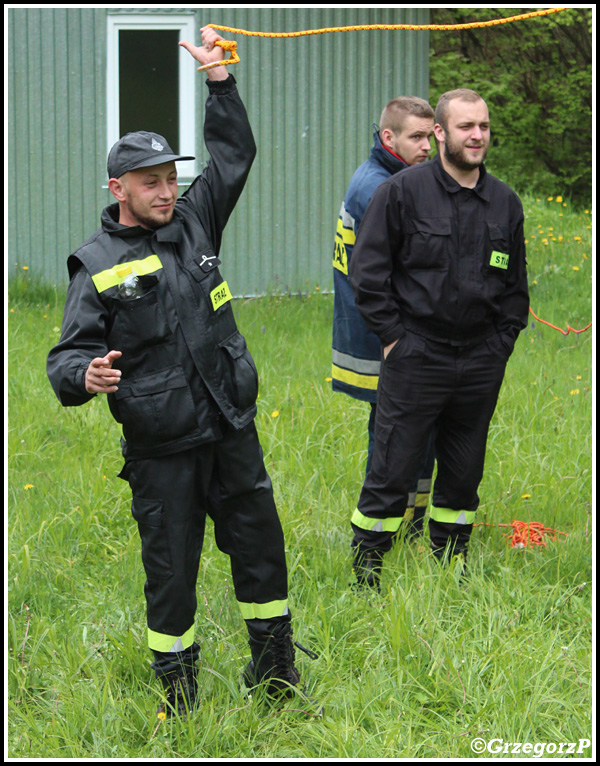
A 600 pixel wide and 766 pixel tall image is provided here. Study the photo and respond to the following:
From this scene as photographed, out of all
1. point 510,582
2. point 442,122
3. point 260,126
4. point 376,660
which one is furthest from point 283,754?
point 260,126

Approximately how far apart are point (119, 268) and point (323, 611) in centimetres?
156

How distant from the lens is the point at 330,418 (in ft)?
18.8

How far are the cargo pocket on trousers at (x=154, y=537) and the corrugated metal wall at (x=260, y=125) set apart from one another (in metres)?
6.66

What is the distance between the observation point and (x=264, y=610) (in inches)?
131

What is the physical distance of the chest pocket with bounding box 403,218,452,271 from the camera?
12.8 feet

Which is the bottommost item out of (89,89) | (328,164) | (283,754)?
(283,754)

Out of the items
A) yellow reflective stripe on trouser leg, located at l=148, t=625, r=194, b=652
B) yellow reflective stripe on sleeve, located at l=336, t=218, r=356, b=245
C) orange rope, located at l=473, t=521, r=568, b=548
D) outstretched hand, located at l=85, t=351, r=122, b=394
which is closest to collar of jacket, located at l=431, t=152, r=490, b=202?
yellow reflective stripe on sleeve, located at l=336, t=218, r=356, b=245

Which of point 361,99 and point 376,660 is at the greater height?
point 361,99

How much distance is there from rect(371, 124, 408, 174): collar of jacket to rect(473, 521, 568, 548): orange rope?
176cm

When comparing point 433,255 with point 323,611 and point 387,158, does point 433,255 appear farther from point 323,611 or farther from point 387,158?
point 323,611

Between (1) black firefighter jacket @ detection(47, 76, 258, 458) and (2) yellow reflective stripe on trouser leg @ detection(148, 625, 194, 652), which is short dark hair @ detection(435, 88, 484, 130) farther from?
(2) yellow reflective stripe on trouser leg @ detection(148, 625, 194, 652)

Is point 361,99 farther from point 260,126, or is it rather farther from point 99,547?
point 99,547

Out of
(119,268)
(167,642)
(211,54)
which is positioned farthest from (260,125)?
(167,642)

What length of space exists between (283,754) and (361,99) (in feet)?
26.3
